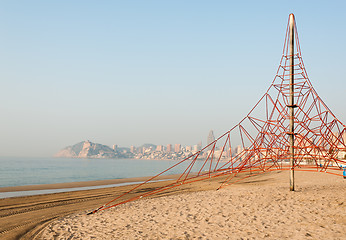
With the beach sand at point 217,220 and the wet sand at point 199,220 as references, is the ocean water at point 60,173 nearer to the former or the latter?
the wet sand at point 199,220

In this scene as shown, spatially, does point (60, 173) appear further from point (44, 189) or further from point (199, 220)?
point (199, 220)

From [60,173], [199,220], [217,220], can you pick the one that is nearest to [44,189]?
[199,220]

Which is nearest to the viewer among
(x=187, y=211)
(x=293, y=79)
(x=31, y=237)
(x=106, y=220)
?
(x=31, y=237)

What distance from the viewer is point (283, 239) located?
772 centimetres

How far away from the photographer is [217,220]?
992 centimetres

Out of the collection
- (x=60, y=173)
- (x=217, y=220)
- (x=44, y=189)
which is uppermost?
(x=217, y=220)

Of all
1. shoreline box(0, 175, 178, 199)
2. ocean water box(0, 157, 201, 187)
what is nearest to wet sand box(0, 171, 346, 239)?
shoreline box(0, 175, 178, 199)

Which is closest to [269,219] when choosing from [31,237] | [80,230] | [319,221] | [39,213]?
[319,221]

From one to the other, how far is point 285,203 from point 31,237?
10.6 metres

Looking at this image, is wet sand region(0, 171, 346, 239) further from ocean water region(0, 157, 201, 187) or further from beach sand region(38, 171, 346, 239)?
ocean water region(0, 157, 201, 187)

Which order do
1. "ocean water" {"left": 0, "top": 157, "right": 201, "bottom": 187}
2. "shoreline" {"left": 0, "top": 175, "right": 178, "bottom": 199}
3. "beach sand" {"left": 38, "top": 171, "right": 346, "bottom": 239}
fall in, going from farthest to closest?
"ocean water" {"left": 0, "top": 157, "right": 201, "bottom": 187} → "shoreline" {"left": 0, "top": 175, "right": 178, "bottom": 199} → "beach sand" {"left": 38, "top": 171, "right": 346, "bottom": 239}

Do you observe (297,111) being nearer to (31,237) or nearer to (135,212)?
(135,212)

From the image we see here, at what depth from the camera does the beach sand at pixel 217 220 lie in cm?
838

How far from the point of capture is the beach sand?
8.38 m
